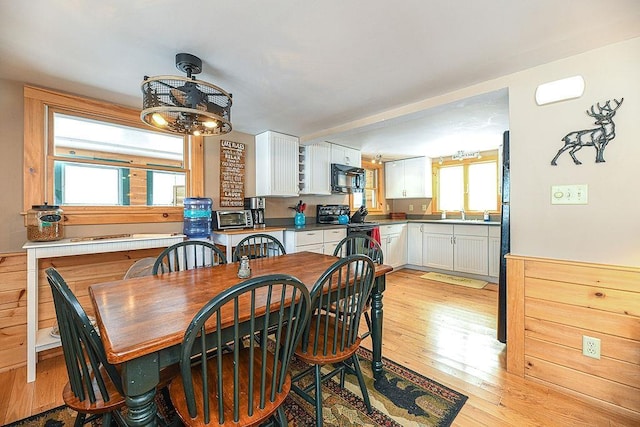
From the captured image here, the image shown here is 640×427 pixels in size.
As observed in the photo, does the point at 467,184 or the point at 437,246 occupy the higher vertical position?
the point at 467,184

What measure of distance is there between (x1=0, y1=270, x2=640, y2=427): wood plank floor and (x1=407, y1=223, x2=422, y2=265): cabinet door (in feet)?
5.53

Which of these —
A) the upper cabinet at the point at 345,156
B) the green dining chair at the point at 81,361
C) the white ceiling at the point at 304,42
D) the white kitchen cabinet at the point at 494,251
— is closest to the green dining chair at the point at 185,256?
the green dining chair at the point at 81,361

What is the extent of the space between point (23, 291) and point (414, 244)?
4.92 metres

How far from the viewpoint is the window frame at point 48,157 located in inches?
85.6

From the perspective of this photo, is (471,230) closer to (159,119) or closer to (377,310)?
(377,310)

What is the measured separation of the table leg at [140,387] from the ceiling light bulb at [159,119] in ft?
4.14

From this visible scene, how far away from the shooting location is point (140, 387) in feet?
2.91

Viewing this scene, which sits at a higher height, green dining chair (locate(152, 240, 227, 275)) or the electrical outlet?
green dining chair (locate(152, 240, 227, 275))

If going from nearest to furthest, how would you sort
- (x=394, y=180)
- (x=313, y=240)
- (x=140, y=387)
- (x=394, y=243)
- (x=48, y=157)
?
1. (x=140, y=387)
2. (x=48, y=157)
3. (x=313, y=240)
4. (x=394, y=243)
5. (x=394, y=180)

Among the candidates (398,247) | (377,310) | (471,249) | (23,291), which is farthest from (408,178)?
(23,291)

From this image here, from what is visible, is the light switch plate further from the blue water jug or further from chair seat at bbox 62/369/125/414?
the blue water jug

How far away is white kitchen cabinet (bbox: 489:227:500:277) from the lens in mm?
3969

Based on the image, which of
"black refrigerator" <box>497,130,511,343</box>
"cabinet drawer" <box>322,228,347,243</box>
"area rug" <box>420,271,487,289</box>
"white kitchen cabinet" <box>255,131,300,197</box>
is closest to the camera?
"black refrigerator" <box>497,130,511,343</box>

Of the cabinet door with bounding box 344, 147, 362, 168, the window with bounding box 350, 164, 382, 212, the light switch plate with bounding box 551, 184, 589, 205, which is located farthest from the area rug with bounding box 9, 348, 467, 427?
the window with bounding box 350, 164, 382, 212
